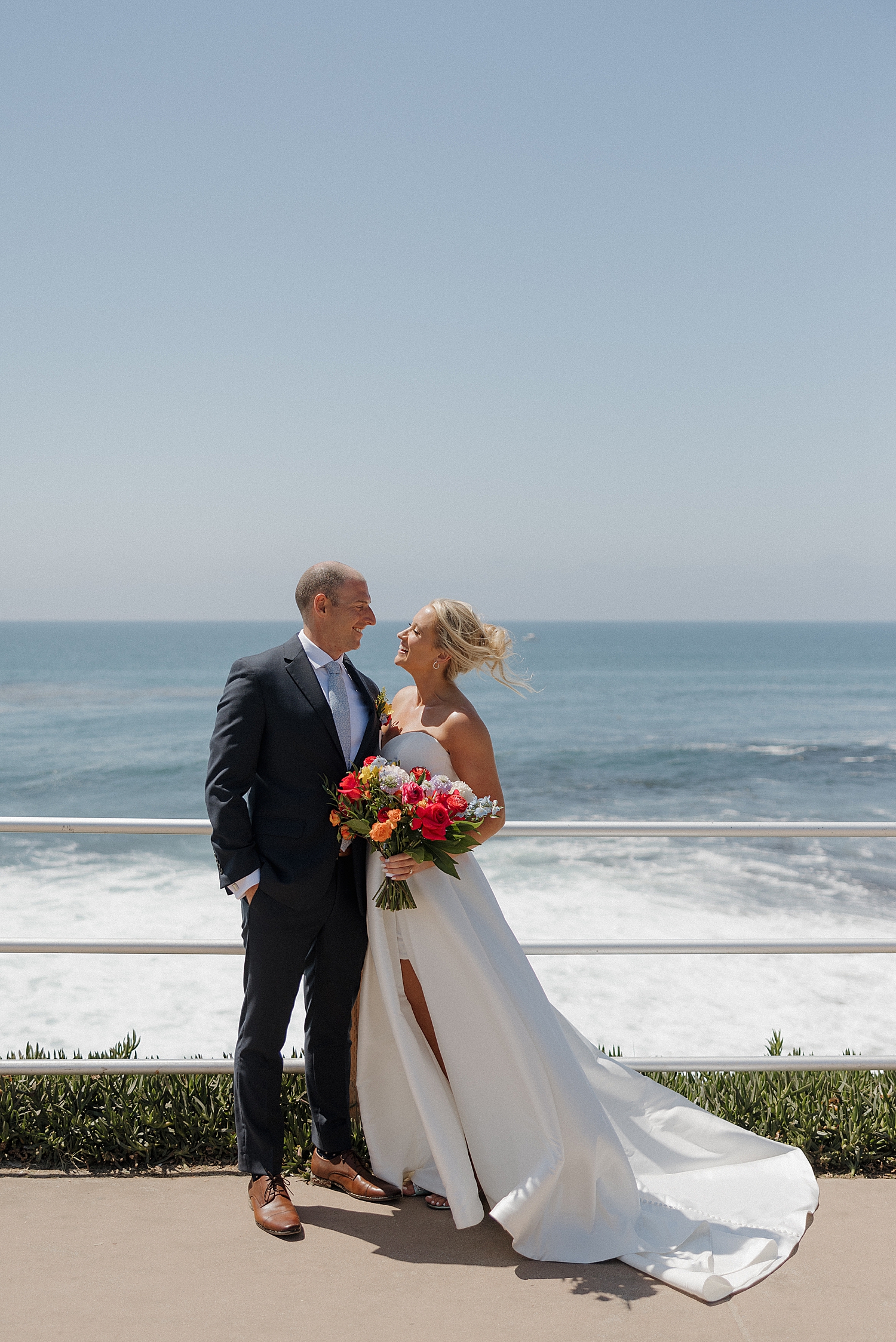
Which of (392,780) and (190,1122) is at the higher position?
(392,780)

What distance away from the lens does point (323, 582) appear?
3.30 meters

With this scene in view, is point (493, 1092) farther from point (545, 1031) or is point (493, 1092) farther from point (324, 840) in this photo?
point (324, 840)

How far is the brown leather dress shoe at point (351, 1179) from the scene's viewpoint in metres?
3.31

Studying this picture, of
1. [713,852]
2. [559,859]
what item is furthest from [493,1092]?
[713,852]

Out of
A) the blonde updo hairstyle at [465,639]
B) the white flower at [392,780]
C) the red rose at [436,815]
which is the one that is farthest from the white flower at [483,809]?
the blonde updo hairstyle at [465,639]

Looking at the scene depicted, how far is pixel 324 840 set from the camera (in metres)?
3.25

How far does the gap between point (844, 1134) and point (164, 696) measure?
45.7 m

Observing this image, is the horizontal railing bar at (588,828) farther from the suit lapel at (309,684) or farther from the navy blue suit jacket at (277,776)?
the suit lapel at (309,684)

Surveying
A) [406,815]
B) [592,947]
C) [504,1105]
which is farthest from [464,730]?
[504,1105]

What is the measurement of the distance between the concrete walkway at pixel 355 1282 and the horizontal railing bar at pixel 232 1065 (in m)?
0.38

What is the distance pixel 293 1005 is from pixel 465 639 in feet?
4.19

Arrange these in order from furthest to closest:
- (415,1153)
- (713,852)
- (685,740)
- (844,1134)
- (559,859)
Result: (685,740) → (713,852) → (559,859) → (844,1134) → (415,1153)

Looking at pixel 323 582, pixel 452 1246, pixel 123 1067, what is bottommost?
pixel 452 1246

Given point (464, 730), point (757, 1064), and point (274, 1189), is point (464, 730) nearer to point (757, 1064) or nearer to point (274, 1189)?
point (274, 1189)
